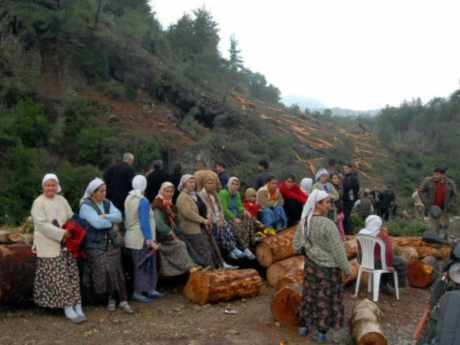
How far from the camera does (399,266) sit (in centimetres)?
859

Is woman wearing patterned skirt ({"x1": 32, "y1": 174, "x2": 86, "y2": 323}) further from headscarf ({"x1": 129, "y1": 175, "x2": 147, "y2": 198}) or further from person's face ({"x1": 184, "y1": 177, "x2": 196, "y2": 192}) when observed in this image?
person's face ({"x1": 184, "y1": 177, "x2": 196, "y2": 192})

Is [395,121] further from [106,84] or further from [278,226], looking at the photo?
[278,226]

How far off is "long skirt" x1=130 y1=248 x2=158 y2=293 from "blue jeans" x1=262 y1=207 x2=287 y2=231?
2388 mm

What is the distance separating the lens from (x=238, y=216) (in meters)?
8.75

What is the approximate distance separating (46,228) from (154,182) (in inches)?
119

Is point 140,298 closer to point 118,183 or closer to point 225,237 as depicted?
point 225,237

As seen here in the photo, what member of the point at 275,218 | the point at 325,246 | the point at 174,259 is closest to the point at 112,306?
the point at 174,259

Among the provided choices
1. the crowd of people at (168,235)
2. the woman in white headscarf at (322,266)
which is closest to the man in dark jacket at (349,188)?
the crowd of people at (168,235)

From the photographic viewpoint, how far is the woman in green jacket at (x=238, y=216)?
28.2 feet

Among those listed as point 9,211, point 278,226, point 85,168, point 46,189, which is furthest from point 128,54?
point 46,189

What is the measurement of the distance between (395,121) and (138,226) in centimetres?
5102

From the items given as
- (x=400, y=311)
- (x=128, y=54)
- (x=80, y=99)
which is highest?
(x=128, y=54)

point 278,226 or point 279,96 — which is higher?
point 279,96

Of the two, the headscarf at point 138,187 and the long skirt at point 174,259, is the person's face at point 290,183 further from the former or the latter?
the headscarf at point 138,187
